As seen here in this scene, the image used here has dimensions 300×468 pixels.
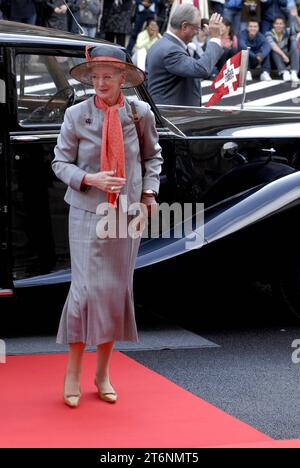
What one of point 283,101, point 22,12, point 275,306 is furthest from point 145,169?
point 283,101

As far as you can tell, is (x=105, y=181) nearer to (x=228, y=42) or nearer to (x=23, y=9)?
(x=23, y=9)

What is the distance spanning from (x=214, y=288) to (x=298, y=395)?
7.43ft

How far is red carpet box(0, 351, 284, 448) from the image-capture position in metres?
4.38

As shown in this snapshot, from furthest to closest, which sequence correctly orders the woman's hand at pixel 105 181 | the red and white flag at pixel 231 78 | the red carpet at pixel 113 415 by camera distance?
the red and white flag at pixel 231 78, the woman's hand at pixel 105 181, the red carpet at pixel 113 415

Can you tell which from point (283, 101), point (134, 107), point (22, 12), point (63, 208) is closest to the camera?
point (134, 107)

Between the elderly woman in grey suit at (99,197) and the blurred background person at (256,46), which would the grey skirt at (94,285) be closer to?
the elderly woman in grey suit at (99,197)

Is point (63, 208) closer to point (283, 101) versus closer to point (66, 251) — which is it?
point (66, 251)

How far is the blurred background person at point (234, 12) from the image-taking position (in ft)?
51.9

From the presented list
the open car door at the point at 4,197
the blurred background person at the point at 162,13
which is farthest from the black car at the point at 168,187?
the blurred background person at the point at 162,13

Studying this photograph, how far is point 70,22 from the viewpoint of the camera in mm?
14016

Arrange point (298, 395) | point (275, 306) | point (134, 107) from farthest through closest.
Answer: point (275, 306) < point (298, 395) < point (134, 107)

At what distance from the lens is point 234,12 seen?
1595cm

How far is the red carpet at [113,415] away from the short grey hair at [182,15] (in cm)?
356

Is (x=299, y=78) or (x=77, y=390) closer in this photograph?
(x=77, y=390)
